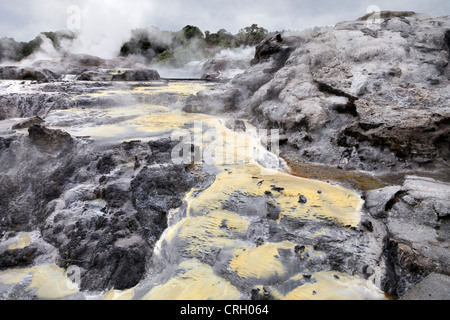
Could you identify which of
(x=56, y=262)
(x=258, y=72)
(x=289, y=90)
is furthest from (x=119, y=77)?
(x=56, y=262)

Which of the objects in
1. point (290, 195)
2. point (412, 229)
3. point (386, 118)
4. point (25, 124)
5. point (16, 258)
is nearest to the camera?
point (412, 229)

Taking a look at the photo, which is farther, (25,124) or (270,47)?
(270,47)

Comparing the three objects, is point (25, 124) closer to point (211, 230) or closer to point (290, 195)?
point (211, 230)

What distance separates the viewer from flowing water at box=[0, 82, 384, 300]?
8.02 ft

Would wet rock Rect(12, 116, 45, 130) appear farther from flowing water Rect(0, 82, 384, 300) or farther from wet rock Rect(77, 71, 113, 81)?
wet rock Rect(77, 71, 113, 81)

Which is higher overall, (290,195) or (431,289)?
(290,195)

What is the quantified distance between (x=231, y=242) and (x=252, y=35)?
33470 mm

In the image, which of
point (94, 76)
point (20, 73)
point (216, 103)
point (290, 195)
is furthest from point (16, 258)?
point (20, 73)

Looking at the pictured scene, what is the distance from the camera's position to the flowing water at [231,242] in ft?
8.02

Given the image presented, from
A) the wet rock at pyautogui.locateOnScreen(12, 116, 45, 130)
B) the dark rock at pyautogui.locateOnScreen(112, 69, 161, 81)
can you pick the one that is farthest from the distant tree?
the wet rock at pyautogui.locateOnScreen(12, 116, 45, 130)

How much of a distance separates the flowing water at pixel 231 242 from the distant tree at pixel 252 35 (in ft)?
95.8

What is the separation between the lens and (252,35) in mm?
32094

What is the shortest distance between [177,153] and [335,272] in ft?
10.6

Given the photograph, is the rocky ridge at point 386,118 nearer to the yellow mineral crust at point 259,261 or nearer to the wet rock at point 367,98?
the wet rock at point 367,98
